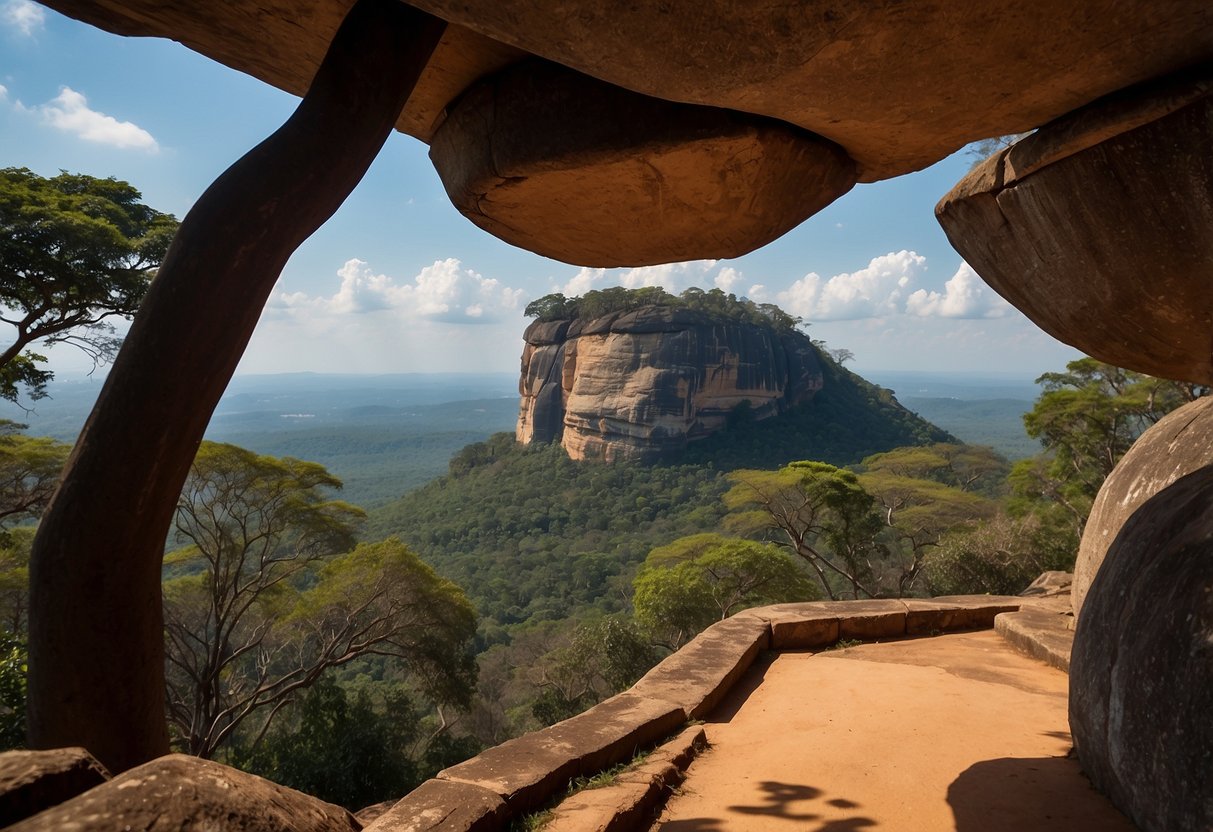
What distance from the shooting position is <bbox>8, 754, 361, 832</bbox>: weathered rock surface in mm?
1063

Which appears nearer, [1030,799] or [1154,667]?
[1154,667]

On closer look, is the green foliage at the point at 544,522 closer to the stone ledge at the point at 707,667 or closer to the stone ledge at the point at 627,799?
the stone ledge at the point at 707,667

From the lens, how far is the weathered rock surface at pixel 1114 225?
182cm

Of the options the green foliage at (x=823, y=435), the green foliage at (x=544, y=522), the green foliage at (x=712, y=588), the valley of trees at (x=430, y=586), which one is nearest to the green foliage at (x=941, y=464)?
the valley of trees at (x=430, y=586)

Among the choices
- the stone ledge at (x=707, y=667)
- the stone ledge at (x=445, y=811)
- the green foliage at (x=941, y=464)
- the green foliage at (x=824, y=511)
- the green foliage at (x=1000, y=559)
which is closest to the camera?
the stone ledge at (x=445, y=811)

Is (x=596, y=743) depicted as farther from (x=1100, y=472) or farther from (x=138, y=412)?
(x=1100, y=472)

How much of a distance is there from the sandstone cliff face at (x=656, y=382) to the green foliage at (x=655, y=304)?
1943mm

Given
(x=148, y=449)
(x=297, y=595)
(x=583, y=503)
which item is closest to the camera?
(x=148, y=449)

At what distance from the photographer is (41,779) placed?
110 centimetres

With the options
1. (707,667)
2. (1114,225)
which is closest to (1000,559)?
(707,667)

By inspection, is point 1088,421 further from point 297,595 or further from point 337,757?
point 297,595

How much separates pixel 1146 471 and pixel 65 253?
36.8 feet

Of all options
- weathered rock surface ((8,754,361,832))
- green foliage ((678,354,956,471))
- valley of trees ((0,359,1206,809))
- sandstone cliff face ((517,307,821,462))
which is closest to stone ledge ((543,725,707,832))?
weathered rock surface ((8,754,361,832))

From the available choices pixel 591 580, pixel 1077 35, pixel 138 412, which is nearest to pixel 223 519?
pixel 138 412
